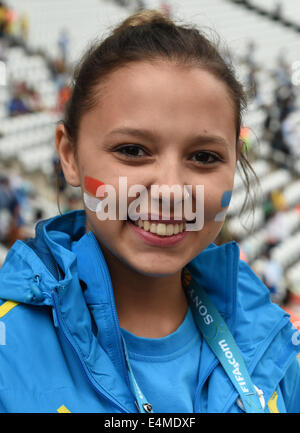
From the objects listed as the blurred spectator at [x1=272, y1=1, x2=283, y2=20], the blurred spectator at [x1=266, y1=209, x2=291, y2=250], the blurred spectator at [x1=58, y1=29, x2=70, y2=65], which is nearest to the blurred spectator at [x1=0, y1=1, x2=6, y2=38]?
the blurred spectator at [x1=58, y1=29, x2=70, y2=65]

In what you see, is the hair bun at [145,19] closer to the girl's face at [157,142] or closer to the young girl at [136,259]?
the young girl at [136,259]

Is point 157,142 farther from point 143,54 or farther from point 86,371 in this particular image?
point 86,371

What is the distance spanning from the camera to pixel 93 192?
2.80 feet

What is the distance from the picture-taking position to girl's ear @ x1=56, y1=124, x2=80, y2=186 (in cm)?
94

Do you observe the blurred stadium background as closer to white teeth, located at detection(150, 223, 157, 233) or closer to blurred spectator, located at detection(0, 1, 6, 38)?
blurred spectator, located at detection(0, 1, 6, 38)

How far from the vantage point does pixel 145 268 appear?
0.82 m

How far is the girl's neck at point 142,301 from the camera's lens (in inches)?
36.2

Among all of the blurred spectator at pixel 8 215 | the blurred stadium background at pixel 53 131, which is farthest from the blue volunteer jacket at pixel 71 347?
the blurred spectator at pixel 8 215

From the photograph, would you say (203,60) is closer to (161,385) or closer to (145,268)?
(145,268)

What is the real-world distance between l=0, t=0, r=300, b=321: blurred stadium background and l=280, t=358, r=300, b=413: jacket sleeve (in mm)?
2817

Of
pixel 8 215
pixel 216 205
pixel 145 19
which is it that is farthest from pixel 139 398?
pixel 8 215

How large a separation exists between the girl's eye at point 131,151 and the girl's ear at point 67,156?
0.15m

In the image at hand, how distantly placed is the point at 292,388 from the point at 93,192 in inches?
22.6
